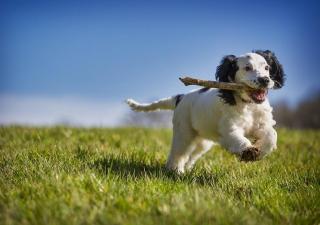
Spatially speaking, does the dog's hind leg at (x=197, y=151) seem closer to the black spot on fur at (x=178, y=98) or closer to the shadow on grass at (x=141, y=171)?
the shadow on grass at (x=141, y=171)

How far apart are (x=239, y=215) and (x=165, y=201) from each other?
2.09ft

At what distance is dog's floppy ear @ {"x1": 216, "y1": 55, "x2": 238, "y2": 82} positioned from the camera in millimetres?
6586

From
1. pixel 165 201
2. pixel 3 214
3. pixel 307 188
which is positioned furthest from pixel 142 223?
pixel 307 188

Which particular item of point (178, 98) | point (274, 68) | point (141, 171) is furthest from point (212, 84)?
point (178, 98)

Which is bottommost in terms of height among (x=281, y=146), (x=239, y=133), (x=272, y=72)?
(x=281, y=146)

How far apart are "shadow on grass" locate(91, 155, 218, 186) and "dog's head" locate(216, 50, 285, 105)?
3.25 feet

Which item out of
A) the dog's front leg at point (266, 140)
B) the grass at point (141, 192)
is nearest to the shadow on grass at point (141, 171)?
the grass at point (141, 192)

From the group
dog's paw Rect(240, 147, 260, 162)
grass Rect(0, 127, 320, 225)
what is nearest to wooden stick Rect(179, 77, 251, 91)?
dog's paw Rect(240, 147, 260, 162)

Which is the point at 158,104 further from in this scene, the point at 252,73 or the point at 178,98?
the point at 252,73

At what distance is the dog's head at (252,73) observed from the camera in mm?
6031

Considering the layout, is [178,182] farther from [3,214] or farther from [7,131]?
[7,131]

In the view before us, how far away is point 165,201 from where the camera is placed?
14.5 feet

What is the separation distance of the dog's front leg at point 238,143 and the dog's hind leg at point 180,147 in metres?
0.94

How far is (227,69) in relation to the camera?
21.9 ft
